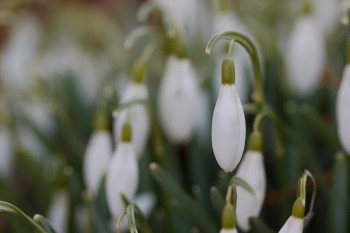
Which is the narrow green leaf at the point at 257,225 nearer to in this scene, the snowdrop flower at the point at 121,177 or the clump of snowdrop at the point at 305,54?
the snowdrop flower at the point at 121,177

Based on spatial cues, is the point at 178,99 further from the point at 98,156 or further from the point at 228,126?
the point at 228,126

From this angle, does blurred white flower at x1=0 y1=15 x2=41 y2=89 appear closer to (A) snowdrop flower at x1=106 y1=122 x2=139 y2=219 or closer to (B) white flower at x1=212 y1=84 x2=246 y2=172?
(A) snowdrop flower at x1=106 y1=122 x2=139 y2=219

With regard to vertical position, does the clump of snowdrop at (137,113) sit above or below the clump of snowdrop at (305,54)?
below

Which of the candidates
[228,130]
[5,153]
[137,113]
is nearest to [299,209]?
[228,130]

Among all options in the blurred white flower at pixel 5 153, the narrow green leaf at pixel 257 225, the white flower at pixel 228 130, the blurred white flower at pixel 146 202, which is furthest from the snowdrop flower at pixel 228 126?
the blurred white flower at pixel 5 153

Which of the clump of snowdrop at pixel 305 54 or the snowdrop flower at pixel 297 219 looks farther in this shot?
the clump of snowdrop at pixel 305 54

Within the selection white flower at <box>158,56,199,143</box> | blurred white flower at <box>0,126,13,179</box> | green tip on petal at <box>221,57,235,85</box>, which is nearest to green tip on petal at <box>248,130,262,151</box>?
green tip on petal at <box>221,57,235,85</box>

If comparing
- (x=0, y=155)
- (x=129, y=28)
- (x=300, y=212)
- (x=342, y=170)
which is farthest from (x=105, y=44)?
(x=300, y=212)
